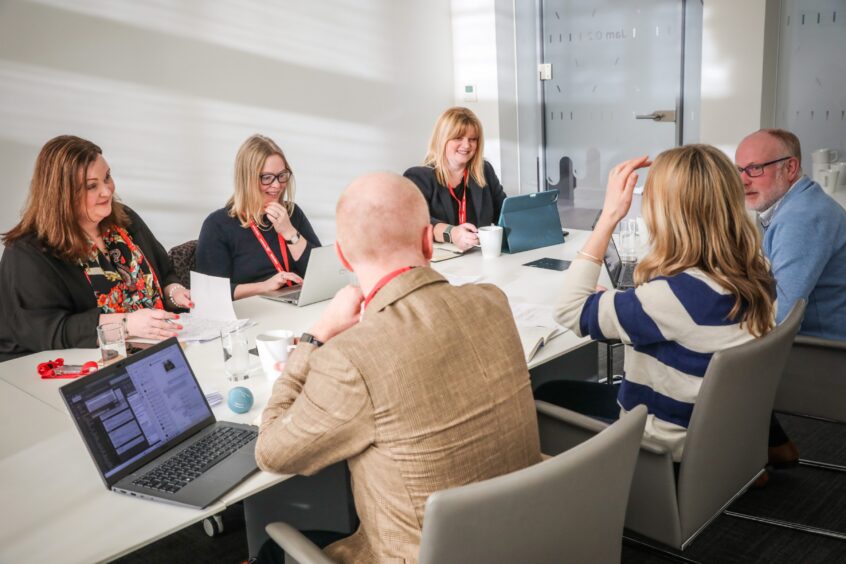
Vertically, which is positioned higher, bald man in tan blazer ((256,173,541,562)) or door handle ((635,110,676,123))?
door handle ((635,110,676,123))

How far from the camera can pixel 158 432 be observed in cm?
166

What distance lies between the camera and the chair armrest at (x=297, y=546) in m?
1.35

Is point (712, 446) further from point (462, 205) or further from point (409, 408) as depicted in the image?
point (462, 205)

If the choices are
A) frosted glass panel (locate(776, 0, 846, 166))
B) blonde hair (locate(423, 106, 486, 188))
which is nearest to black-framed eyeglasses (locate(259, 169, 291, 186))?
blonde hair (locate(423, 106, 486, 188))

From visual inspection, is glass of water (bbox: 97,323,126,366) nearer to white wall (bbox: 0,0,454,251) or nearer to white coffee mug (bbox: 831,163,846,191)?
white wall (bbox: 0,0,454,251)

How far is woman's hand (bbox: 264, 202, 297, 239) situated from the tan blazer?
6.17 ft

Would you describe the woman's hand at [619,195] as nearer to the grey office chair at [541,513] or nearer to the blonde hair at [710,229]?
the blonde hair at [710,229]

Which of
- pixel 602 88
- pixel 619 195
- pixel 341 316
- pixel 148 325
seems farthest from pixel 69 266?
pixel 602 88

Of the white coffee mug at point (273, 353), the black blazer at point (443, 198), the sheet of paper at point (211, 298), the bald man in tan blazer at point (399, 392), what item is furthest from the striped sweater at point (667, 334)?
the black blazer at point (443, 198)

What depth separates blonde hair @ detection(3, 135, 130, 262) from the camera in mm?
2467

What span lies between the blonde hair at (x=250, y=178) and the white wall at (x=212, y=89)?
1.36 meters

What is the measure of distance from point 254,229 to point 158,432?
1700mm

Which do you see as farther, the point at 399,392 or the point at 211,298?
the point at 211,298

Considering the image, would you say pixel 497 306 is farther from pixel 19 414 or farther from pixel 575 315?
pixel 19 414
